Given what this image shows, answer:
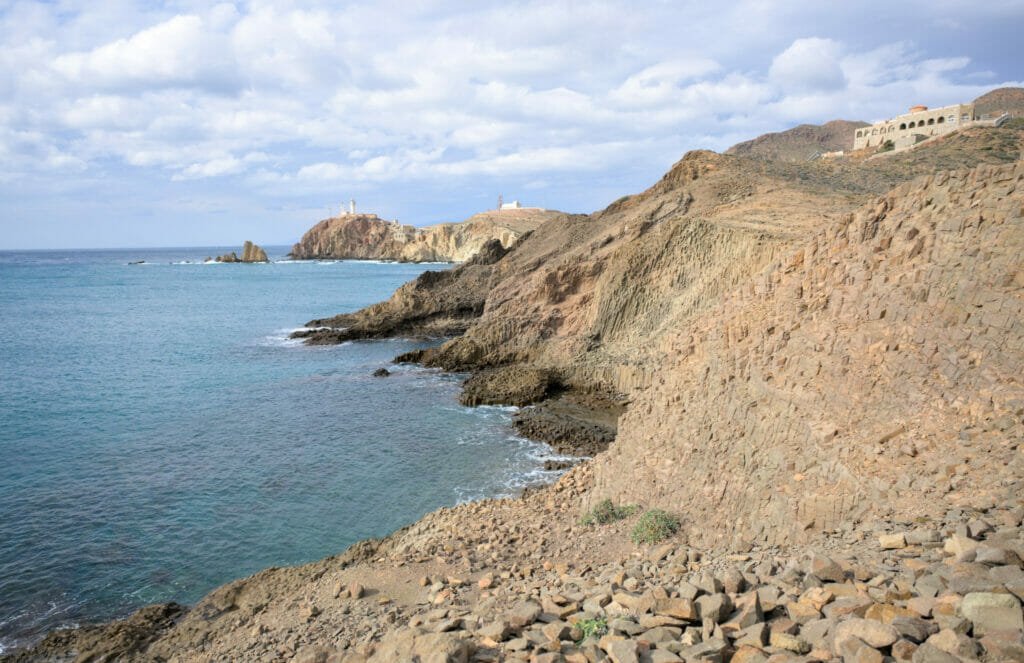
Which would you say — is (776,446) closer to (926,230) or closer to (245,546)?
(926,230)

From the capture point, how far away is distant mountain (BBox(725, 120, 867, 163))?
8281 centimetres

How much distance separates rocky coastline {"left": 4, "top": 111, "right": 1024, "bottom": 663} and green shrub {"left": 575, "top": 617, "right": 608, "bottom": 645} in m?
0.04

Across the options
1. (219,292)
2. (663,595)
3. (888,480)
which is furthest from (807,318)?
(219,292)

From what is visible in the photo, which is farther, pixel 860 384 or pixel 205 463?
pixel 205 463

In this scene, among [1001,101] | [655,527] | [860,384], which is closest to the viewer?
[860,384]

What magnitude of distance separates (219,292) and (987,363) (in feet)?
247

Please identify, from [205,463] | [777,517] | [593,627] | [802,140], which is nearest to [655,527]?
[777,517]

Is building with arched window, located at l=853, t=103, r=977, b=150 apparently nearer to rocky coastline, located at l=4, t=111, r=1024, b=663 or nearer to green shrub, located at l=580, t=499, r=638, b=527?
rocky coastline, located at l=4, t=111, r=1024, b=663

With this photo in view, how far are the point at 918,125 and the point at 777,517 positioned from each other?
57115 mm

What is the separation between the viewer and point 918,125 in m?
50.3

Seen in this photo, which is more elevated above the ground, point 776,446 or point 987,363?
point 987,363

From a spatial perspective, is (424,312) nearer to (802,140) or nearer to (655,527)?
(655,527)

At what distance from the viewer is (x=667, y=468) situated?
9.39m

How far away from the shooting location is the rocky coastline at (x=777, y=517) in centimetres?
469
